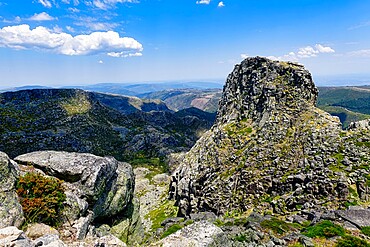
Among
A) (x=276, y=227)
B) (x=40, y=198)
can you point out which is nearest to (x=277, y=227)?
(x=276, y=227)

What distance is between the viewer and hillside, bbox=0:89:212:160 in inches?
4412

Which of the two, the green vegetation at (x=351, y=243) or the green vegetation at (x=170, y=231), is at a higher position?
the green vegetation at (x=351, y=243)

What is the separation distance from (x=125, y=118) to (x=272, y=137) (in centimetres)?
13910

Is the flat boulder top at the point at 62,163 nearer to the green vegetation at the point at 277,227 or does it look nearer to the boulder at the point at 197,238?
the boulder at the point at 197,238

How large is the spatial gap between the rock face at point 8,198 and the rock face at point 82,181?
3400 mm

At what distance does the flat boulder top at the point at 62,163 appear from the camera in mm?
22297

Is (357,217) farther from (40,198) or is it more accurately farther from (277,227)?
(40,198)

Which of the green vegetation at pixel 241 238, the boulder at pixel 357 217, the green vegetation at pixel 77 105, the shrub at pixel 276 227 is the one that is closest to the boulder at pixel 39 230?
the green vegetation at pixel 241 238

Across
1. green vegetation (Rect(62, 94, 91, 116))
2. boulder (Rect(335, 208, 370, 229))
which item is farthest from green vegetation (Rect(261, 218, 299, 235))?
green vegetation (Rect(62, 94, 91, 116))

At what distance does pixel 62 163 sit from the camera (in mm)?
22844

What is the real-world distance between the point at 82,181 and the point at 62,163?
259 centimetres

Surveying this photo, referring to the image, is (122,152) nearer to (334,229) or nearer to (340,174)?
(340,174)

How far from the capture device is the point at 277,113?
58000 mm

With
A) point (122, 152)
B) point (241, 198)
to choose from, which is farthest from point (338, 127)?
point (122, 152)
